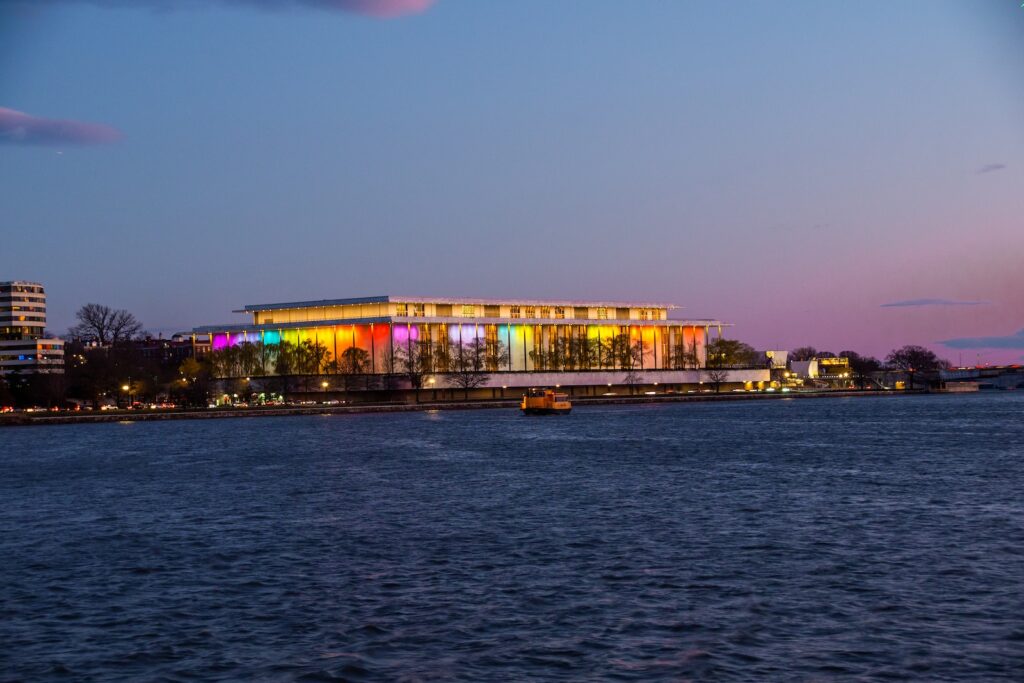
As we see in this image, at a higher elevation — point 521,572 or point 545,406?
point 545,406

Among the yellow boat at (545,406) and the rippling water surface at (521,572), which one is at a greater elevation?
the yellow boat at (545,406)

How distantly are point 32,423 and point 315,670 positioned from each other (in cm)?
15101

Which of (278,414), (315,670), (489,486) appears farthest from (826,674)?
(278,414)

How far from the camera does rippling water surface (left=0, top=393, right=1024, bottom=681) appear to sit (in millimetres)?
22922

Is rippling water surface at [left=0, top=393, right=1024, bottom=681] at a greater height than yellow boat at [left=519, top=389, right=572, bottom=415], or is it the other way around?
yellow boat at [left=519, top=389, right=572, bottom=415]

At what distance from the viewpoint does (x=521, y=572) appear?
106ft

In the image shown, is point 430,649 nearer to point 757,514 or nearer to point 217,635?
point 217,635

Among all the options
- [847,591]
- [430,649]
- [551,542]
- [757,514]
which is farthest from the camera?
[757,514]

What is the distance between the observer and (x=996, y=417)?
148 meters

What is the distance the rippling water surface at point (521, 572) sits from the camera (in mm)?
22922

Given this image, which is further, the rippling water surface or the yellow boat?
the yellow boat

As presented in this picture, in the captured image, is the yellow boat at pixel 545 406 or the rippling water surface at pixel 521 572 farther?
the yellow boat at pixel 545 406

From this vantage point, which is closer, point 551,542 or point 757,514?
point 551,542

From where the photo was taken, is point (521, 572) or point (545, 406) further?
point (545, 406)
